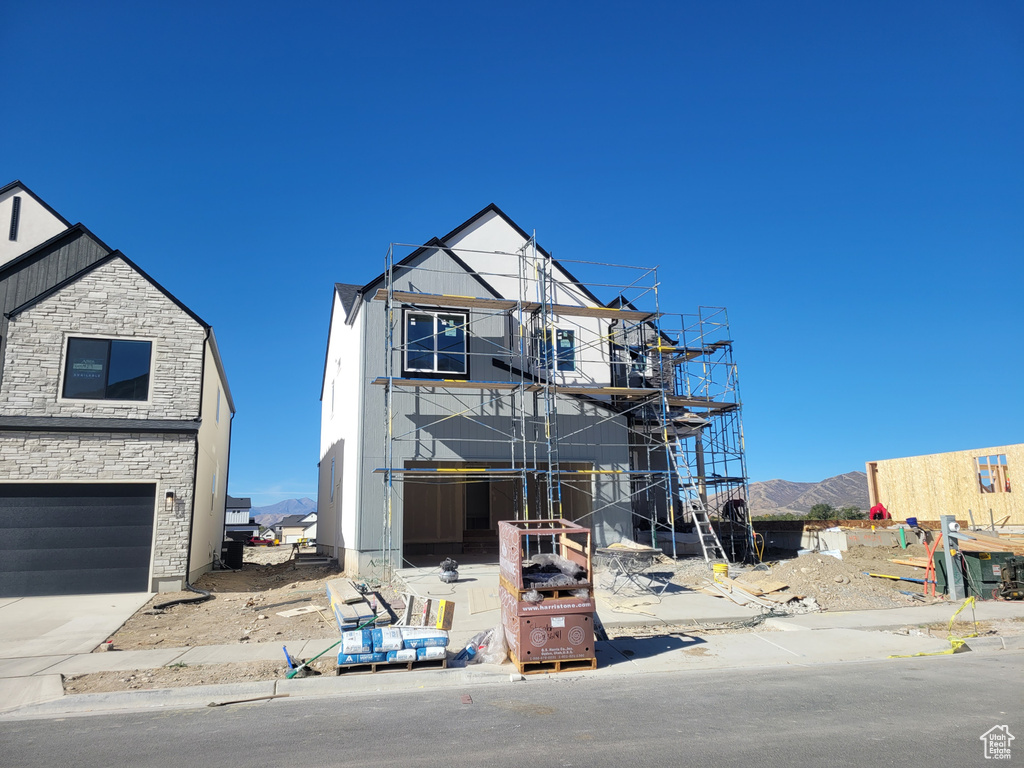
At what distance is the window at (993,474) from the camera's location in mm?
23188

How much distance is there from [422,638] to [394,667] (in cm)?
46

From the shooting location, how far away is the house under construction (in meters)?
16.6

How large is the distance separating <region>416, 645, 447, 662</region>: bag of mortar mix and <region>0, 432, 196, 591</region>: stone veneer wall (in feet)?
28.3

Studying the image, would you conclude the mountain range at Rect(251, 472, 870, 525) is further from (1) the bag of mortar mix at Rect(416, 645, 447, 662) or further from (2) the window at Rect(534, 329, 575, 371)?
(1) the bag of mortar mix at Rect(416, 645, 447, 662)

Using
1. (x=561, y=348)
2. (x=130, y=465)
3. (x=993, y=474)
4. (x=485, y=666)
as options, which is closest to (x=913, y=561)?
(x=561, y=348)

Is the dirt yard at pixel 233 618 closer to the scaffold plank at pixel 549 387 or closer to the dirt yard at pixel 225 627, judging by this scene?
the dirt yard at pixel 225 627

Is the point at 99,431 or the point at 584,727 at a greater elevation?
the point at 99,431

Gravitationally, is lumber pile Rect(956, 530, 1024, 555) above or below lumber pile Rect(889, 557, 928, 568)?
above

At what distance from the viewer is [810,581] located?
1350cm

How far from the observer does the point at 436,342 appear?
1745 centimetres

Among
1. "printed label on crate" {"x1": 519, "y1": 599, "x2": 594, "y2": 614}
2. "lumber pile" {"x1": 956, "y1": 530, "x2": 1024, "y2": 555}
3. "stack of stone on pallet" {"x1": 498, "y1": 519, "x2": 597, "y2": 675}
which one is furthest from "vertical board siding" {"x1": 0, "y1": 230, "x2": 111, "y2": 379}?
"lumber pile" {"x1": 956, "y1": 530, "x2": 1024, "y2": 555}

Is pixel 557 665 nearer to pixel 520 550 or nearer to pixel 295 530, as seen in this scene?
pixel 520 550

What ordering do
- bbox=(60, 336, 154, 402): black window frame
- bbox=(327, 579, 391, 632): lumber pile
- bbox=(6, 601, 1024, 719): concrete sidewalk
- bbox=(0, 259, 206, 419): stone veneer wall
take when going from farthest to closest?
1. bbox=(60, 336, 154, 402): black window frame
2. bbox=(0, 259, 206, 419): stone veneer wall
3. bbox=(327, 579, 391, 632): lumber pile
4. bbox=(6, 601, 1024, 719): concrete sidewalk

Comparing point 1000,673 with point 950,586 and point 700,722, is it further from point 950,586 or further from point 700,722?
point 950,586
